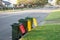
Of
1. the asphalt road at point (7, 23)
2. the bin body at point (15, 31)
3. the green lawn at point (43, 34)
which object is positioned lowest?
the asphalt road at point (7, 23)

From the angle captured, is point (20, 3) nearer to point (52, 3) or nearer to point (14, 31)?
point (52, 3)

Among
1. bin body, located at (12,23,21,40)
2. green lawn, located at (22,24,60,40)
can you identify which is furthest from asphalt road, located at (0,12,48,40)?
bin body, located at (12,23,21,40)

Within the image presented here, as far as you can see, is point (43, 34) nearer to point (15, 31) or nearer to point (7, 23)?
point (15, 31)

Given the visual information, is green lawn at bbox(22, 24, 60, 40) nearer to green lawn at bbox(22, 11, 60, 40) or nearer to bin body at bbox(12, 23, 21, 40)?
green lawn at bbox(22, 11, 60, 40)

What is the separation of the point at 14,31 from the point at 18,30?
0.70ft

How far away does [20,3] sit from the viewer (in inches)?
4466

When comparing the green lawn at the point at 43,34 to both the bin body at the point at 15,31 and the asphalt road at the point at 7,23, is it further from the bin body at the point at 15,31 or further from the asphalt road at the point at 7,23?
the asphalt road at the point at 7,23

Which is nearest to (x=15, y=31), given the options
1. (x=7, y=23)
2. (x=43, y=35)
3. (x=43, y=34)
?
(x=43, y=35)

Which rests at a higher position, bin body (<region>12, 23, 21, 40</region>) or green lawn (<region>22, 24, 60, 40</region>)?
bin body (<region>12, 23, 21, 40</region>)

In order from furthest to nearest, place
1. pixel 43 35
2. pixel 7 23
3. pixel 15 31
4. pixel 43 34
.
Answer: pixel 7 23 → pixel 43 34 → pixel 43 35 → pixel 15 31

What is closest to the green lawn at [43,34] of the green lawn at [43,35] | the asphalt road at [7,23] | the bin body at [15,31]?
the green lawn at [43,35]

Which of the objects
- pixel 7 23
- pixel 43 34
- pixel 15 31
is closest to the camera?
pixel 15 31

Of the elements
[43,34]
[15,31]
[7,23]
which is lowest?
[7,23]

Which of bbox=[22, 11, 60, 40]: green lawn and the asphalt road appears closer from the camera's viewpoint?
bbox=[22, 11, 60, 40]: green lawn
